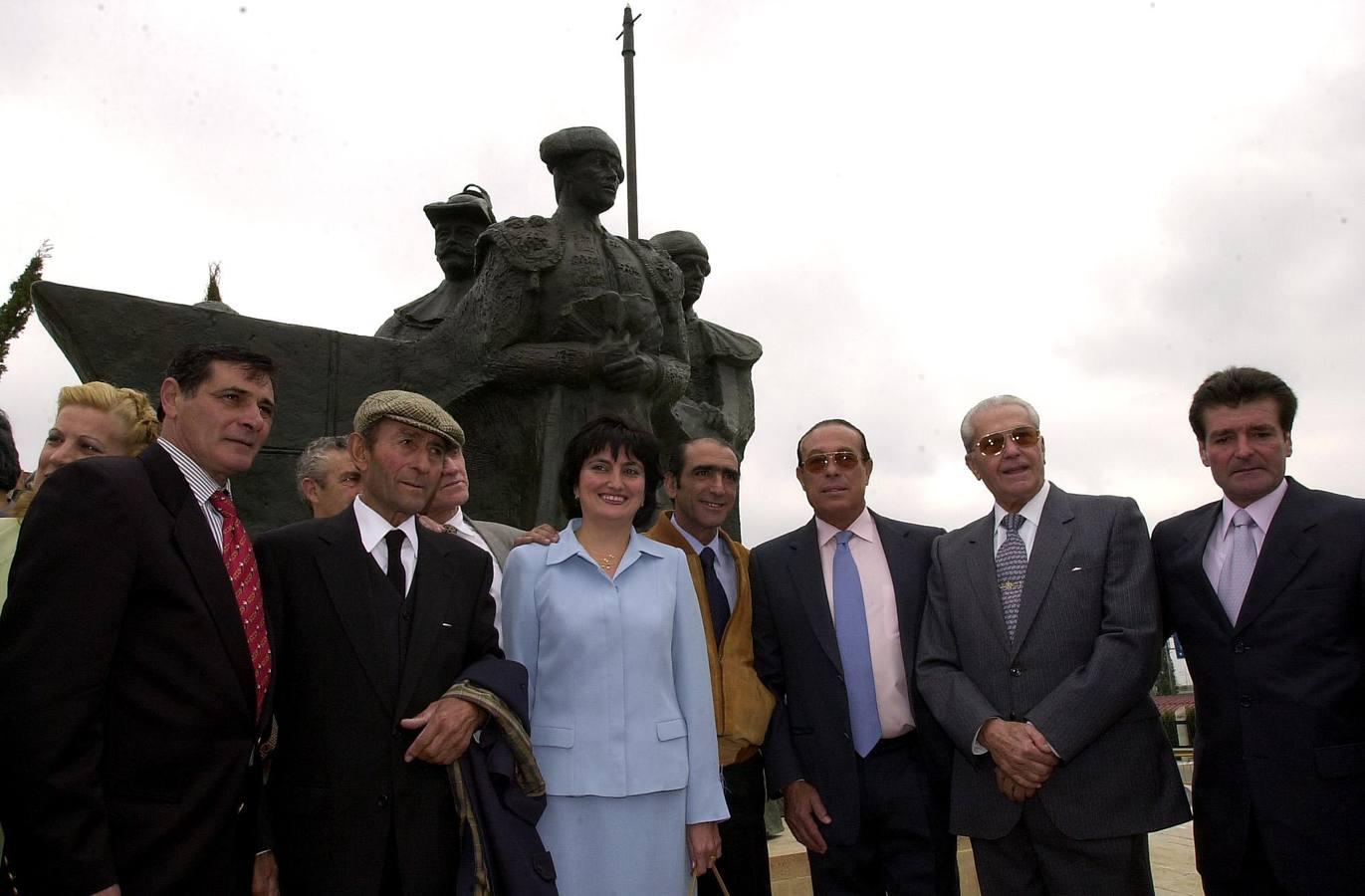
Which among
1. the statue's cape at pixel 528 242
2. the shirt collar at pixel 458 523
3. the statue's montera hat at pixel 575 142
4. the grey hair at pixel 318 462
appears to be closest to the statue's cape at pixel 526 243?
the statue's cape at pixel 528 242

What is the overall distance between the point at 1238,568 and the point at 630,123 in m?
7.29

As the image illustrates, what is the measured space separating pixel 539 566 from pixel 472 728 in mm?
554

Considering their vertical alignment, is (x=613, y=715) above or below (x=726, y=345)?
below

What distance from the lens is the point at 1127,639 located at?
9.30ft

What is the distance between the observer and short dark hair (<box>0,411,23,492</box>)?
2826 millimetres

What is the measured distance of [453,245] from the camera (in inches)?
307

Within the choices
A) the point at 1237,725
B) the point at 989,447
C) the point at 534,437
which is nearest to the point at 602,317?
the point at 534,437

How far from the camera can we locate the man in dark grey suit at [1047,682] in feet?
9.13

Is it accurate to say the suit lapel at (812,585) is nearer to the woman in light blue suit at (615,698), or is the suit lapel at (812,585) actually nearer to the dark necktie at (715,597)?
the dark necktie at (715,597)

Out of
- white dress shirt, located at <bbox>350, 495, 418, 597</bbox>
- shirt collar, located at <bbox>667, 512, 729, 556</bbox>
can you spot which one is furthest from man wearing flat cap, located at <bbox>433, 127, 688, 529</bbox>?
white dress shirt, located at <bbox>350, 495, 418, 597</bbox>

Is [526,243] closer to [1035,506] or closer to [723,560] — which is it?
[723,560]

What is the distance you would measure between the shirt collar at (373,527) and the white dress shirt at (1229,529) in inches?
83.3

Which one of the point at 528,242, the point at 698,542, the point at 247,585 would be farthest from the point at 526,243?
the point at 247,585

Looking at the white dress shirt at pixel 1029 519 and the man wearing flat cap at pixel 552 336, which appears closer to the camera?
the white dress shirt at pixel 1029 519
